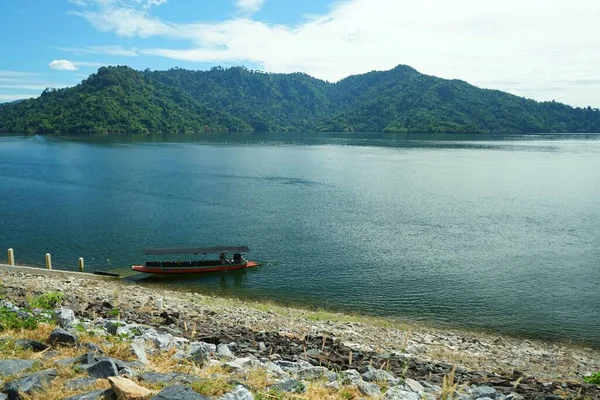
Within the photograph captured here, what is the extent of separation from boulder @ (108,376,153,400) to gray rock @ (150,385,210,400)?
11.0 inches

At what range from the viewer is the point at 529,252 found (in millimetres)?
45031

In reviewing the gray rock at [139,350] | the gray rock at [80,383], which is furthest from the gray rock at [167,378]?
the gray rock at [139,350]

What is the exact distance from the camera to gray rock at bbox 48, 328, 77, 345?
482 inches

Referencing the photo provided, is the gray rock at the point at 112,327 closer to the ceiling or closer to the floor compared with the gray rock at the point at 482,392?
closer to the ceiling

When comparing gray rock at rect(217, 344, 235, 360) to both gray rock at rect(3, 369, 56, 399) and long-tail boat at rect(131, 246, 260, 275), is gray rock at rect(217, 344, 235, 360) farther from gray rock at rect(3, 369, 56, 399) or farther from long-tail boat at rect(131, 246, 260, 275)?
long-tail boat at rect(131, 246, 260, 275)

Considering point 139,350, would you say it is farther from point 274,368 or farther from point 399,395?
point 399,395

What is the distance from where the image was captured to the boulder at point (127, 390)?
8.90 meters

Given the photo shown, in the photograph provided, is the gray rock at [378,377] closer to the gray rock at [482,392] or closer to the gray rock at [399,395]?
the gray rock at [399,395]

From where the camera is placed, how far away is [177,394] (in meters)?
9.12

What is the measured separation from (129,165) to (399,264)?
85.2 m

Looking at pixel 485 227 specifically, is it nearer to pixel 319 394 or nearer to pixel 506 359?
pixel 506 359

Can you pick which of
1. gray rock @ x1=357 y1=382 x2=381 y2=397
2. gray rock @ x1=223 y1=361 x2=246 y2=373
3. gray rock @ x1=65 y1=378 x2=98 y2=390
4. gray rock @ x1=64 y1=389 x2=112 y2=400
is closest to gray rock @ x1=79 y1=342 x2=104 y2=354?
gray rock @ x1=65 y1=378 x2=98 y2=390

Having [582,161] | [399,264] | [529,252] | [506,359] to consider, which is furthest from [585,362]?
[582,161]

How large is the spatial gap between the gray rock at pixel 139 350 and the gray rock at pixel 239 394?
3.14 metres
